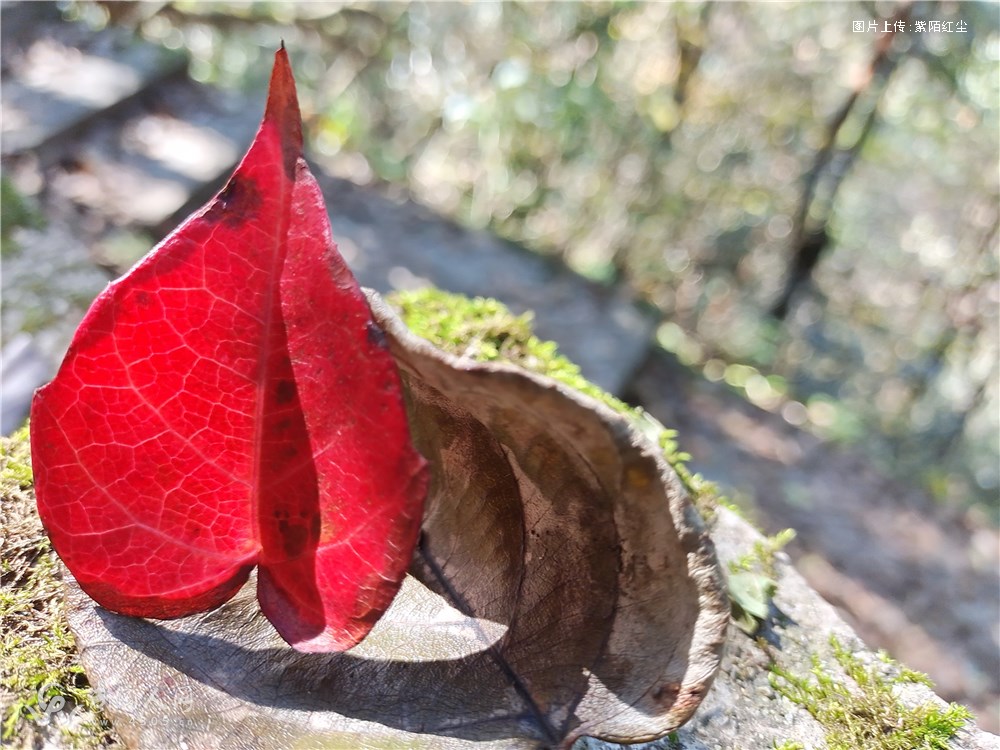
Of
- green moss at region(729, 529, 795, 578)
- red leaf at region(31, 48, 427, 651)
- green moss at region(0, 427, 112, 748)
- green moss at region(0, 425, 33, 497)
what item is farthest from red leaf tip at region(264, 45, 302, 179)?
green moss at region(729, 529, 795, 578)

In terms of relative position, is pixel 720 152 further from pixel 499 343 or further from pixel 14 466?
pixel 14 466

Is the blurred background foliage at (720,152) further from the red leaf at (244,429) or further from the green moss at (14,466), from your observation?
the red leaf at (244,429)

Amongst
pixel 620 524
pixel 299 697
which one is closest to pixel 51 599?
pixel 299 697

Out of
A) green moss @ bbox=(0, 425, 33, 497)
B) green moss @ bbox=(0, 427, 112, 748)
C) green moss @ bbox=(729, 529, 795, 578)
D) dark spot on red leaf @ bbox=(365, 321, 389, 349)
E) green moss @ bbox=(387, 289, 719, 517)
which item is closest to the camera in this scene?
dark spot on red leaf @ bbox=(365, 321, 389, 349)

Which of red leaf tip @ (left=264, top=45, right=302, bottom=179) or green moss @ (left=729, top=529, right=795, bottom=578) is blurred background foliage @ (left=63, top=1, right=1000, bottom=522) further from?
red leaf tip @ (left=264, top=45, right=302, bottom=179)

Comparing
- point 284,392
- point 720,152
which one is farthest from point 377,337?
point 720,152
